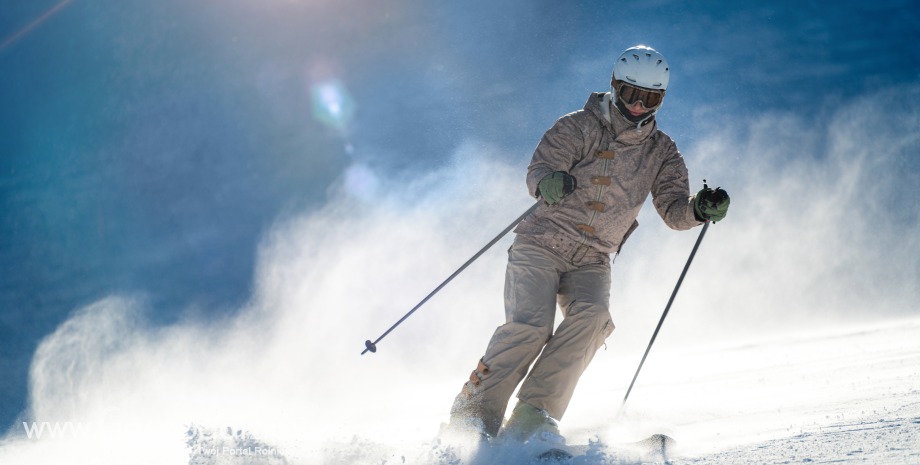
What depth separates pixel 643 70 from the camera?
2.90 m

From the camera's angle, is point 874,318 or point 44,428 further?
point 874,318

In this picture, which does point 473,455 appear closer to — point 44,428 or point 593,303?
point 593,303

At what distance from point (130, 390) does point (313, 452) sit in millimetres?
7558

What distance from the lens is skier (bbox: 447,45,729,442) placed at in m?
2.66

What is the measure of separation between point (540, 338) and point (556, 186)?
2.46 ft

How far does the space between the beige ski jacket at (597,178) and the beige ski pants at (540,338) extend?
0.14 meters

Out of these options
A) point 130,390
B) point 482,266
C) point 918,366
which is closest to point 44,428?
point 130,390

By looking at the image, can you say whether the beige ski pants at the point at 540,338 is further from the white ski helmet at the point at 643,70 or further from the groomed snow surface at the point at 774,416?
the white ski helmet at the point at 643,70

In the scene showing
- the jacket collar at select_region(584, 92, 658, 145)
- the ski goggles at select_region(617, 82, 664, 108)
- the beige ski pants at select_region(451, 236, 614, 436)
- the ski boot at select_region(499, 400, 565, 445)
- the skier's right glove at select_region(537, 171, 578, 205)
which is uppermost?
the ski goggles at select_region(617, 82, 664, 108)

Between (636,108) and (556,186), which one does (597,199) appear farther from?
(636,108)

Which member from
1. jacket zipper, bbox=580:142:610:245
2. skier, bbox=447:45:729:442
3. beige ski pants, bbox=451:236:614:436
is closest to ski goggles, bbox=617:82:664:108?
skier, bbox=447:45:729:442

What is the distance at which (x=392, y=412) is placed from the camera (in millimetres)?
5500

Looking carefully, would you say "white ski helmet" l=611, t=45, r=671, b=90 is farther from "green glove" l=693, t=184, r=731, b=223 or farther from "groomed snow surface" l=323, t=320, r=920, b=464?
"groomed snow surface" l=323, t=320, r=920, b=464

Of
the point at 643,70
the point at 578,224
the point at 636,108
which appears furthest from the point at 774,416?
the point at 643,70
